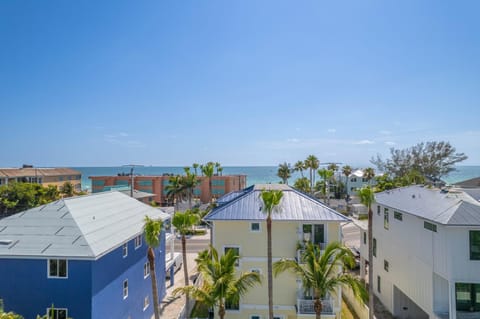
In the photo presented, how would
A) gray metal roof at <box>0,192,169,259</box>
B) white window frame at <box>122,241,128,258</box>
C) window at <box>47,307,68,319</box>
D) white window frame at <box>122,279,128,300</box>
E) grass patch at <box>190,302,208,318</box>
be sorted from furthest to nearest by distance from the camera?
1. grass patch at <box>190,302,208,318</box>
2. white window frame at <box>122,241,128,258</box>
3. white window frame at <box>122,279,128,300</box>
4. gray metal roof at <box>0,192,169,259</box>
5. window at <box>47,307,68,319</box>

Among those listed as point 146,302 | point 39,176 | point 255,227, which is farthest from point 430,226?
point 39,176

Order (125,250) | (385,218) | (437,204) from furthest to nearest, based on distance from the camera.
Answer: (385,218)
(437,204)
(125,250)

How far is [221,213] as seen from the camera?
18.7 m

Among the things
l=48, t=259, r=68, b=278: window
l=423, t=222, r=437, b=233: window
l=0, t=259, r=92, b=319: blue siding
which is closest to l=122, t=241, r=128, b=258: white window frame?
l=0, t=259, r=92, b=319: blue siding

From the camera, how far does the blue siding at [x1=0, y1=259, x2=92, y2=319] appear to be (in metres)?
13.6

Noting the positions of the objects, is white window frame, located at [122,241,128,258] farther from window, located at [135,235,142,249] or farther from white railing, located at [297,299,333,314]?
white railing, located at [297,299,333,314]

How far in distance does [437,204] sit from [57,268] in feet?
74.1

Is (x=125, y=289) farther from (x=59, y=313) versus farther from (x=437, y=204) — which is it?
(x=437, y=204)

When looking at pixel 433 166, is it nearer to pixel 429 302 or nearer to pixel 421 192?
pixel 421 192

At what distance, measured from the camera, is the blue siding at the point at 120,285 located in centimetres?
1425

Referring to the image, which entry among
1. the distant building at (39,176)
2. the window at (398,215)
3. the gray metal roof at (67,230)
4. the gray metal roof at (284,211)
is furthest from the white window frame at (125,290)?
the distant building at (39,176)

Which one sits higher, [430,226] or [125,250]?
[430,226]

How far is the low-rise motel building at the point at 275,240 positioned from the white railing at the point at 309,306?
0.53m

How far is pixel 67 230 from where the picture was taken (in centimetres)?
1503
